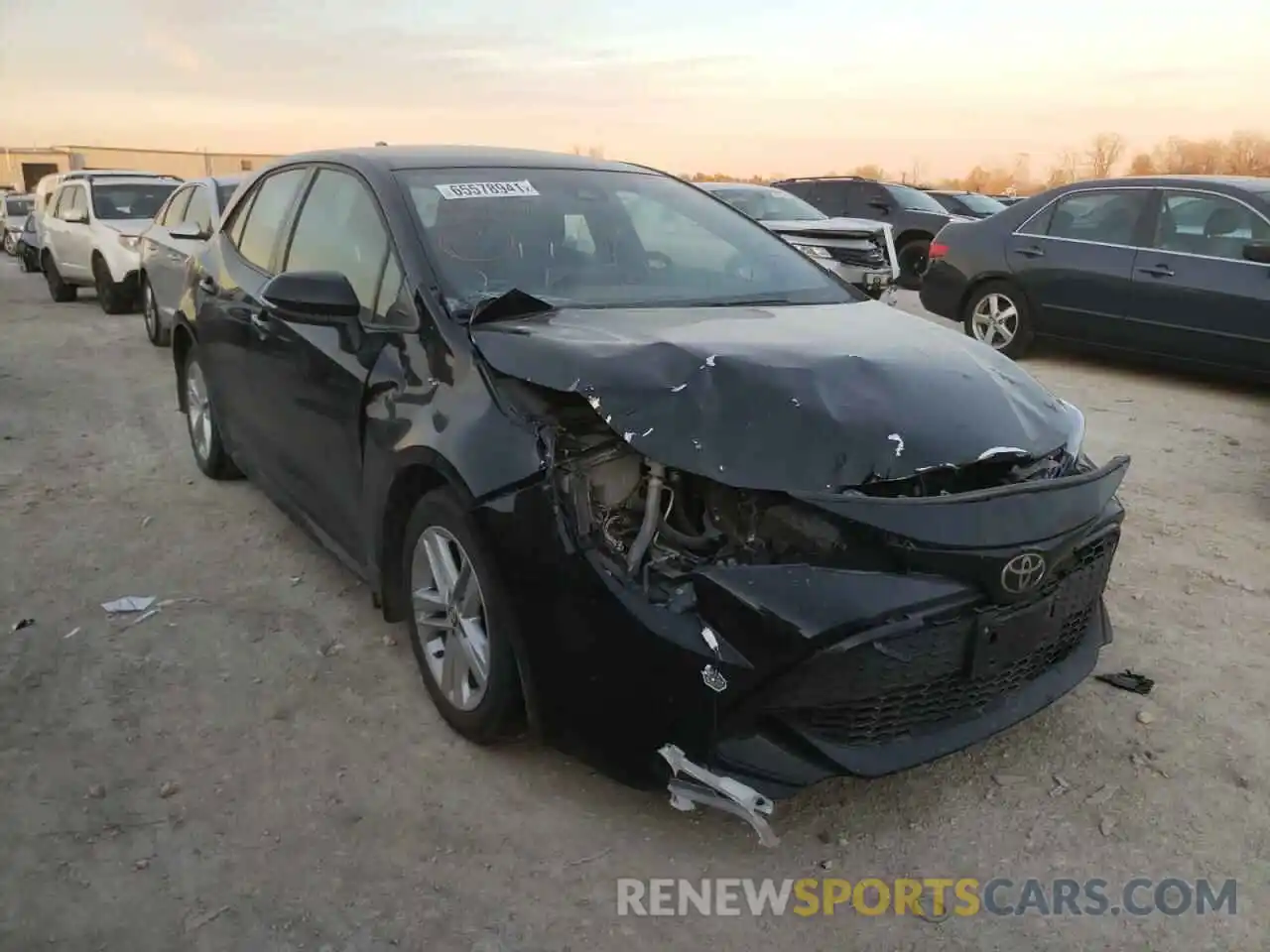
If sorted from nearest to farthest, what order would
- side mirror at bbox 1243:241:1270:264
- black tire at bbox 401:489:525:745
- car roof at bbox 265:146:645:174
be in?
black tire at bbox 401:489:525:745, car roof at bbox 265:146:645:174, side mirror at bbox 1243:241:1270:264

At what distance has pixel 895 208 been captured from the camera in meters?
15.7

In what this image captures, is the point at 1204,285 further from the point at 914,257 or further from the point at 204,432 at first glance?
the point at 914,257

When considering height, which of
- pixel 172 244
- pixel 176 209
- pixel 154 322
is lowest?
pixel 154 322

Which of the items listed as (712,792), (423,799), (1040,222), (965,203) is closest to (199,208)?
(1040,222)

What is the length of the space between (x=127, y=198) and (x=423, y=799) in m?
12.0

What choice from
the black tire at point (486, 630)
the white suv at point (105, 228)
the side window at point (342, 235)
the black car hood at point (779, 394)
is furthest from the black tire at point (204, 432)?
the white suv at point (105, 228)

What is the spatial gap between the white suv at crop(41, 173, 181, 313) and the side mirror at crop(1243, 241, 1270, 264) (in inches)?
428

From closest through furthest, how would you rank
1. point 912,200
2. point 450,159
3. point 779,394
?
point 779,394, point 450,159, point 912,200

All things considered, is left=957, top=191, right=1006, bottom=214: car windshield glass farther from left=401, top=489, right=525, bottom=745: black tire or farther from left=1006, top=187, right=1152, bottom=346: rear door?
left=401, top=489, right=525, bottom=745: black tire

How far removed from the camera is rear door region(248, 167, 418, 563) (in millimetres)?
3219

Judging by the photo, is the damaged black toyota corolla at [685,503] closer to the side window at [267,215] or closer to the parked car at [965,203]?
the side window at [267,215]

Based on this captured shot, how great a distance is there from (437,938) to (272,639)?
1.65 metres

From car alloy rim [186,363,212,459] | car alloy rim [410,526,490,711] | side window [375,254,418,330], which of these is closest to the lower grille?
car alloy rim [410,526,490,711]

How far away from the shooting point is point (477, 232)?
3.31 m
